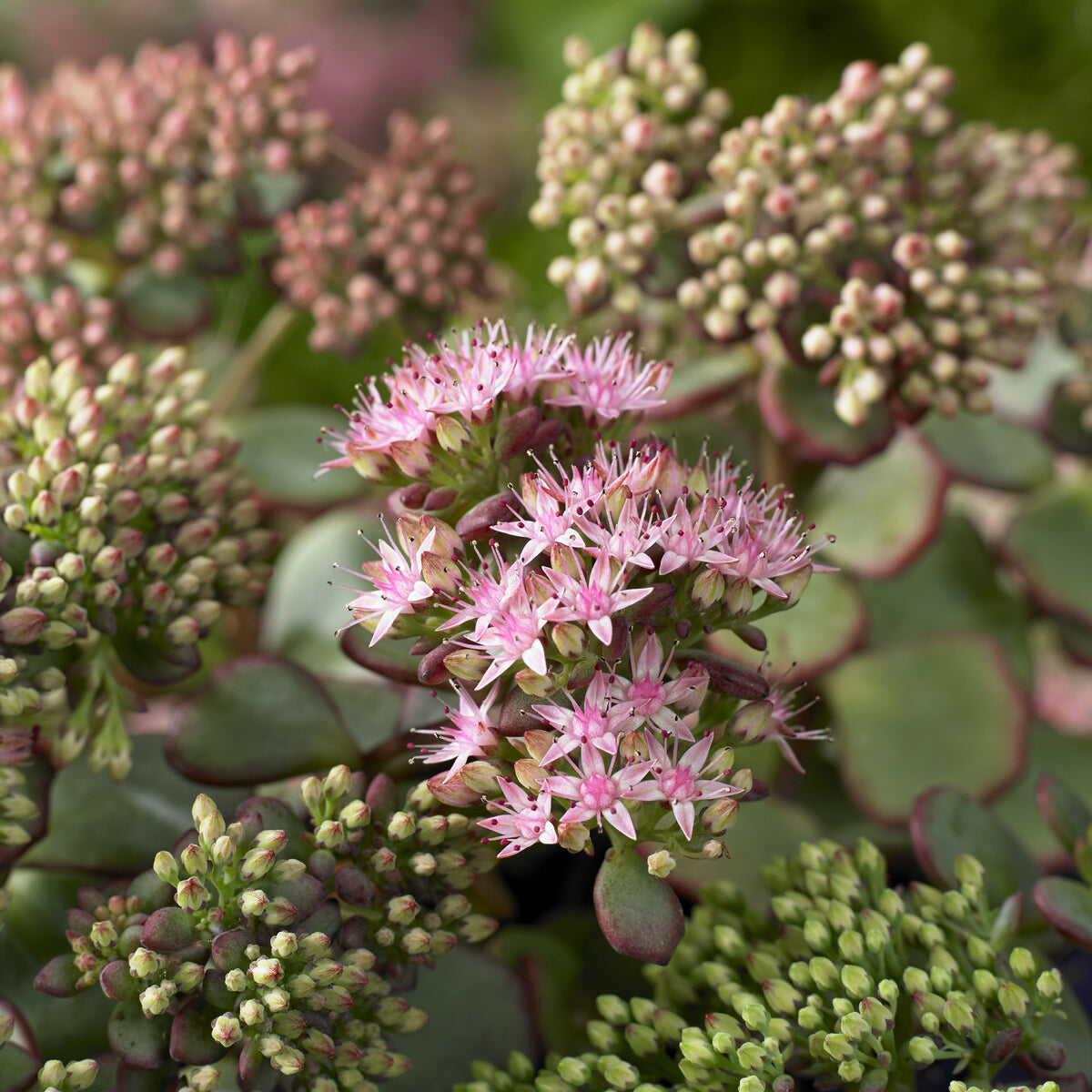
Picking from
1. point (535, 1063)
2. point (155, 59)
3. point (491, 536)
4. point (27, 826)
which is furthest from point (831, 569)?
point (155, 59)

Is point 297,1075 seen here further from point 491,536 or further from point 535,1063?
point 491,536

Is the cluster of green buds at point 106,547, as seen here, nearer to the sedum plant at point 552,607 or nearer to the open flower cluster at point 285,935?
the sedum plant at point 552,607

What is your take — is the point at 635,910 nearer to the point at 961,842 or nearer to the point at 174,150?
the point at 961,842

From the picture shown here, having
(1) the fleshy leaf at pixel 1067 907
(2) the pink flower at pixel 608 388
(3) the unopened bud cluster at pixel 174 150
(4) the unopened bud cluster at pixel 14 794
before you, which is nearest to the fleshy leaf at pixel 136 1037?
(4) the unopened bud cluster at pixel 14 794

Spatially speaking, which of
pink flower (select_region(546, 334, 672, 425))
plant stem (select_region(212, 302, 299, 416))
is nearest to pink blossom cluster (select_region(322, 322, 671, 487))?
pink flower (select_region(546, 334, 672, 425))

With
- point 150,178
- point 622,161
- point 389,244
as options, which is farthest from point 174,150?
point 622,161
